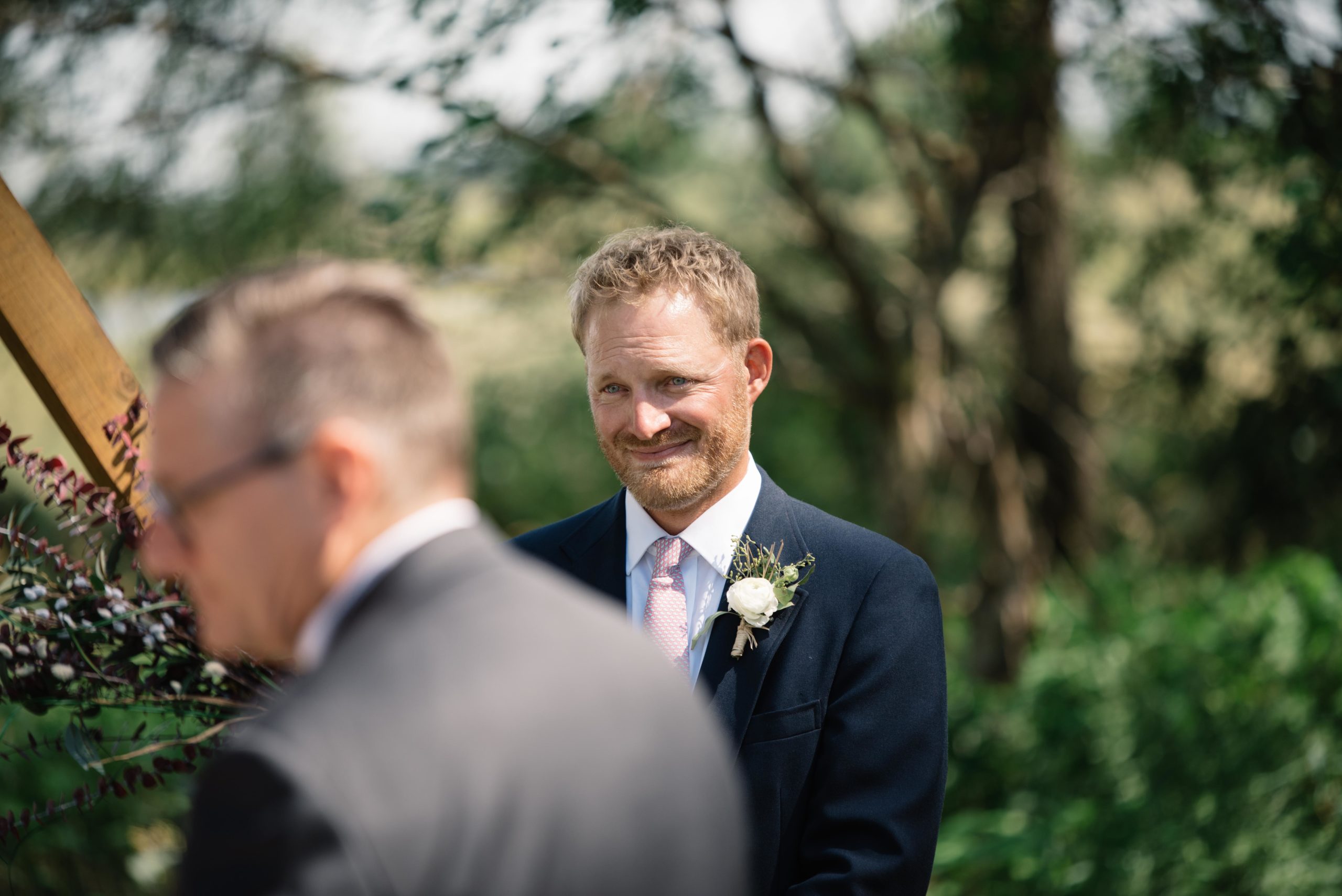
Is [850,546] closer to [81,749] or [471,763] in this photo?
[471,763]

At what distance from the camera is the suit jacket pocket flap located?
2180 millimetres

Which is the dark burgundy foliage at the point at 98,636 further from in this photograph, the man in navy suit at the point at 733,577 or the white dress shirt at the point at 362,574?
the white dress shirt at the point at 362,574

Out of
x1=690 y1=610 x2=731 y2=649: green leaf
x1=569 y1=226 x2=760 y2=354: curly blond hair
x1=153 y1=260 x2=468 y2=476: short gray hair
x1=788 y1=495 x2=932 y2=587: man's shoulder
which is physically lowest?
x1=788 y1=495 x2=932 y2=587: man's shoulder

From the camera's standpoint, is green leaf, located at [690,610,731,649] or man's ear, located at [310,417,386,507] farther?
green leaf, located at [690,610,731,649]

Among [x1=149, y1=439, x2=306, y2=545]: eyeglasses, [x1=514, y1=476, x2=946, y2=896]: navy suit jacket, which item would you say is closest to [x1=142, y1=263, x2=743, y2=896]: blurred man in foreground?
[x1=149, y1=439, x2=306, y2=545]: eyeglasses

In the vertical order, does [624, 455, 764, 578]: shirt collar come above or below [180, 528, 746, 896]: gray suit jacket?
below

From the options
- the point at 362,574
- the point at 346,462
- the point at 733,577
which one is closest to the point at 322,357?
the point at 346,462

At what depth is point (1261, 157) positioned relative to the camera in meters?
5.80

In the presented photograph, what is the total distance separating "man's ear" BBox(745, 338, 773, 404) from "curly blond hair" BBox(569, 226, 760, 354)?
0.03 m

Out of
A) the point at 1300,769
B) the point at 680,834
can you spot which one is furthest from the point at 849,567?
the point at 1300,769

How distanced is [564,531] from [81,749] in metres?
1.06

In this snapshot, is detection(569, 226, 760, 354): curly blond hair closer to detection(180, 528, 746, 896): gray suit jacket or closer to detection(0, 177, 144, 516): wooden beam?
detection(0, 177, 144, 516): wooden beam

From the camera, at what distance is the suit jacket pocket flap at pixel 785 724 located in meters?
2.18

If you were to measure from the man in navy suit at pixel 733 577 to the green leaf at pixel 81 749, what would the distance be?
0.98m
